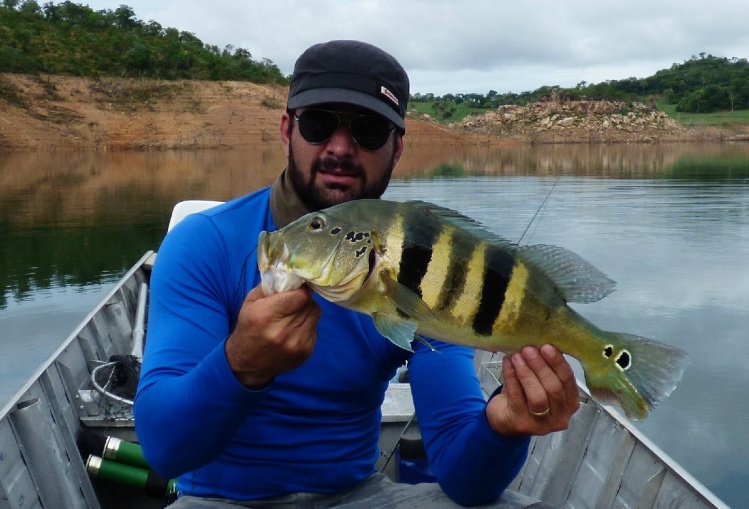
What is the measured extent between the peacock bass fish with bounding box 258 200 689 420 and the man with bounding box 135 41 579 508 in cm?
35

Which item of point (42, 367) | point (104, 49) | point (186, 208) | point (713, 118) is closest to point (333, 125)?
point (42, 367)

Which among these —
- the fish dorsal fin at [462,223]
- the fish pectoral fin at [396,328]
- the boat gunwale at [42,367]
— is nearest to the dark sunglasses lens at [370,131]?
the fish dorsal fin at [462,223]

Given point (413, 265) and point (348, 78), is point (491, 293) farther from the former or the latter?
point (348, 78)

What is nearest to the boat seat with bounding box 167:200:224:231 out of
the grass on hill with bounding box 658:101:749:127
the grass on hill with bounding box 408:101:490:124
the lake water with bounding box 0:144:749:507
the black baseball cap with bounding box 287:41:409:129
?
the lake water with bounding box 0:144:749:507

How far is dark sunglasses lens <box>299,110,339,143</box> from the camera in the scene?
9.80 ft

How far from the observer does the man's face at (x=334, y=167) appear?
9.86 feet

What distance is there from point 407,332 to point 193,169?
142 feet

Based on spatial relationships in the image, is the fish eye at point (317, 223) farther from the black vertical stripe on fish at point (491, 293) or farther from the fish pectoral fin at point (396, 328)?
the black vertical stripe on fish at point (491, 293)

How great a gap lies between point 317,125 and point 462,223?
0.98 metres

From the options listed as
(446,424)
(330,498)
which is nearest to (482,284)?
(446,424)

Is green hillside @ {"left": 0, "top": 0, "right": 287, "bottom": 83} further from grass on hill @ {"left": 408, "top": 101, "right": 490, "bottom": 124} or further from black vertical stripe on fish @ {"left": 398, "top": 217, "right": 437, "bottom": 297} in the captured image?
black vertical stripe on fish @ {"left": 398, "top": 217, "right": 437, "bottom": 297}

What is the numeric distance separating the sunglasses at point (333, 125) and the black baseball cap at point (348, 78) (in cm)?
5

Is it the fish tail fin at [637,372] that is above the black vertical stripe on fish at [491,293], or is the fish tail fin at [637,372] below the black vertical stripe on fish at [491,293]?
below

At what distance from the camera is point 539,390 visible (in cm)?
233
